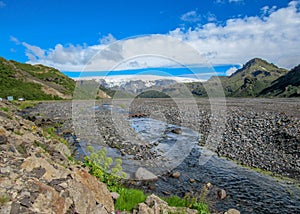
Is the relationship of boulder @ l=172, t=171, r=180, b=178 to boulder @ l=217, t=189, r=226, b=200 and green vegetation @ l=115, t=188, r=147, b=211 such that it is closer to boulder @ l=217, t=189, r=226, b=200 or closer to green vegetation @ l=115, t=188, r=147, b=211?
boulder @ l=217, t=189, r=226, b=200

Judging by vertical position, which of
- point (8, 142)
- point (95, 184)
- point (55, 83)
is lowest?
point (95, 184)

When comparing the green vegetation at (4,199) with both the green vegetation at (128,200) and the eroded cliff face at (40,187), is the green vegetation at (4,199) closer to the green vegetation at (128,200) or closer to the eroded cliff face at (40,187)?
the eroded cliff face at (40,187)

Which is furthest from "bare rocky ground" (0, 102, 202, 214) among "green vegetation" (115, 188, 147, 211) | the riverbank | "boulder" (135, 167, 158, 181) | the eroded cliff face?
"boulder" (135, 167, 158, 181)

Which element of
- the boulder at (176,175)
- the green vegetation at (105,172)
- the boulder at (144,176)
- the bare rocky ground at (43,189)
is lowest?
the boulder at (176,175)

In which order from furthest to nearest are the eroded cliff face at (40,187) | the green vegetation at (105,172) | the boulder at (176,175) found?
the boulder at (176,175), the green vegetation at (105,172), the eroded cliff face at (40,187)

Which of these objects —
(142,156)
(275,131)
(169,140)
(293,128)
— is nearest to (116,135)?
(169,140)

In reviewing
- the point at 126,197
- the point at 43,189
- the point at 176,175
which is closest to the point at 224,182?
the point at 176,175

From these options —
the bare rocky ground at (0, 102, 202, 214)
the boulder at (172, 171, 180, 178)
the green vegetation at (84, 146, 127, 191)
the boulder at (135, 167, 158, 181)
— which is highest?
the bare rocky ground at (0, 102, 202, 214)

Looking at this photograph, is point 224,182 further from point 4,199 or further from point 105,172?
point 4,199

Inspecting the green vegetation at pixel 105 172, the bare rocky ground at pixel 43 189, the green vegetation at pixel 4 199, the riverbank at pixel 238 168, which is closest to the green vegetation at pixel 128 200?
the bare rocky ground at pixel 43 189

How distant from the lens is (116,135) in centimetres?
2067

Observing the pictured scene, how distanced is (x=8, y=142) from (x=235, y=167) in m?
11.0

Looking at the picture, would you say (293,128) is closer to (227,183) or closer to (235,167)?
(235,167)


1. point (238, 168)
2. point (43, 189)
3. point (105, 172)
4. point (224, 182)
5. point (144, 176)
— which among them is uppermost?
point (43, 189)
